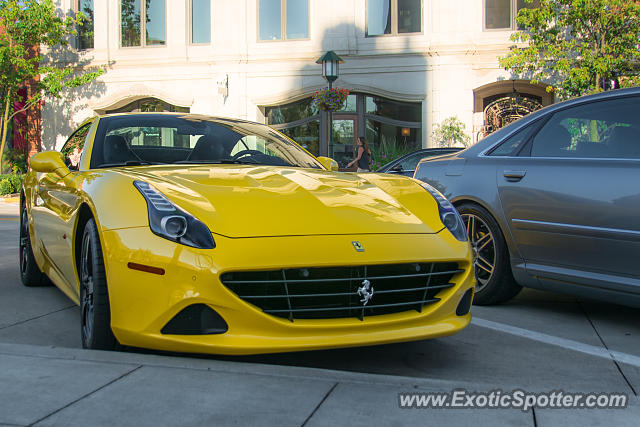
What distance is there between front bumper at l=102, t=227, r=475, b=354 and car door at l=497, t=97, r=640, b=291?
59.7 inches

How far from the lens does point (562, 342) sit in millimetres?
4078

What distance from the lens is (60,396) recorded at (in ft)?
8.61

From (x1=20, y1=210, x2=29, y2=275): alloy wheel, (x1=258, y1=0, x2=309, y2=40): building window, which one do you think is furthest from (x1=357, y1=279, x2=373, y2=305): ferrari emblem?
(x1=258, y1=0, x2=309, y2=40): building window

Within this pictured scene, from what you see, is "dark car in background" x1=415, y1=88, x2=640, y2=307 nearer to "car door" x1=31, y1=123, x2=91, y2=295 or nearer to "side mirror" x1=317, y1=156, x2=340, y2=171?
"side mirror" x1=317, y1=156, x2=340, y2=171

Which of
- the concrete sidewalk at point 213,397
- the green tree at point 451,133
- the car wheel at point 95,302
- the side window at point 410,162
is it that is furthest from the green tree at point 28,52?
the concrete sidewalk at point 213,397

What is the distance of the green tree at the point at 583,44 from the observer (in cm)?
1577

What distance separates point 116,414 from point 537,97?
19.2 meters

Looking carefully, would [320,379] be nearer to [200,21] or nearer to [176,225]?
[176,225]

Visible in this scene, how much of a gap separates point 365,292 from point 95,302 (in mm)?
1262

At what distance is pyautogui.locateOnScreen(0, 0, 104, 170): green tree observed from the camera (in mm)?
21531

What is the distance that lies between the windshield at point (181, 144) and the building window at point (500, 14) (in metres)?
16.4

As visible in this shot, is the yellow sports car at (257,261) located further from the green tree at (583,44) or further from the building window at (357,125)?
the building window at (357,125)

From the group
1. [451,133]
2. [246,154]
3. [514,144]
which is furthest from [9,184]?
[514,144]

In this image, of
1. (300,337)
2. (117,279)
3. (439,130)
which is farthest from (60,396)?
(439,130)
